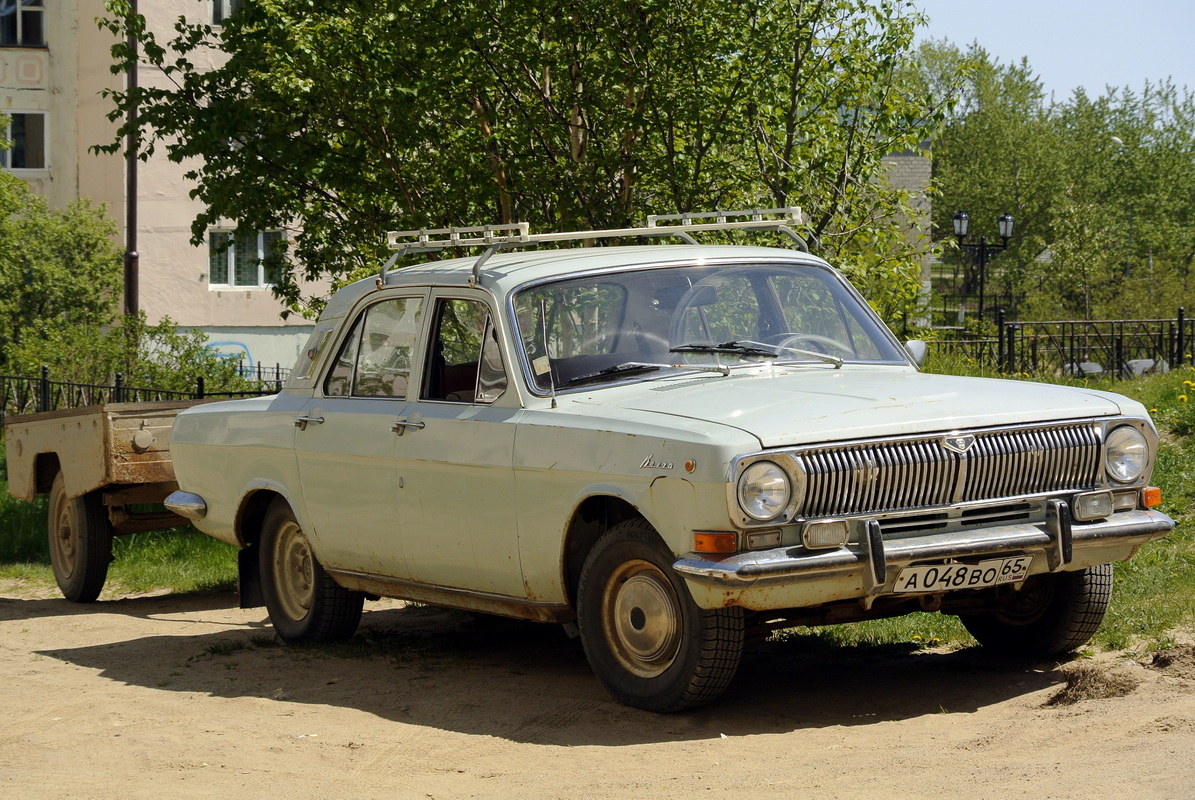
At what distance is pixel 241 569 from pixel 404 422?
7.22 ft

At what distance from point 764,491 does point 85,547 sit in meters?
7.21

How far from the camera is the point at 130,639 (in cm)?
948

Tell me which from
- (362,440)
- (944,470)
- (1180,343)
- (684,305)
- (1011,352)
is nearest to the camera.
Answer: (944,470)

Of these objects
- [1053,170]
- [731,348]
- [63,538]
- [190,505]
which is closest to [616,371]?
[731,348]

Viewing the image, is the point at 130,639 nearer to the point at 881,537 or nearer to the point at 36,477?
the point at 36,477

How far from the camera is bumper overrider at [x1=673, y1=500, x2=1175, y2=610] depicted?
17.9ft

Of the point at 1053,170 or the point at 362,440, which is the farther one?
the point at 1053,170

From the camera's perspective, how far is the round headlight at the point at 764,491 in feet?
17.9

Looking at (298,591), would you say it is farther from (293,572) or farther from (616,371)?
(616,371)

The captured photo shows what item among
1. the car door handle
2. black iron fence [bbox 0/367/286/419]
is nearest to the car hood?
the car door handle

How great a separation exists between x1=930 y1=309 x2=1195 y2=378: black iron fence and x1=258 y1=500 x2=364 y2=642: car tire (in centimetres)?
1484

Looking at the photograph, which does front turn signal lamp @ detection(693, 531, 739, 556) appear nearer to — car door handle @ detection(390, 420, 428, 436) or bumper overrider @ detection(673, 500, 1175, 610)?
bumper overrider @ detection(673, 500, 1175, 610)

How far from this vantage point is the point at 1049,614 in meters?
6.77

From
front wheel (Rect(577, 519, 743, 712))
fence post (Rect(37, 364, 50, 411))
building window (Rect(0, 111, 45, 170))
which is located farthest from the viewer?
building window (Rect(0, 111, 45, 170))
